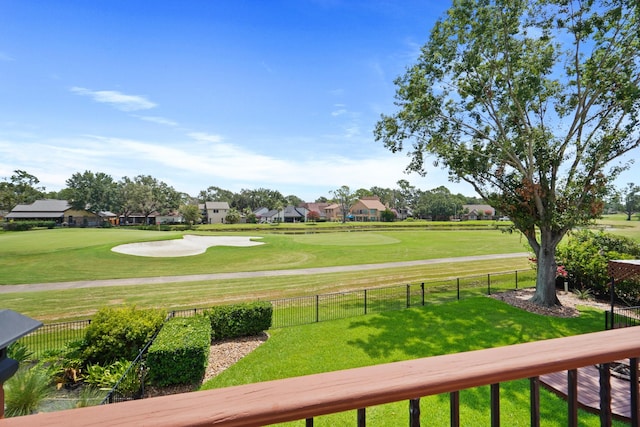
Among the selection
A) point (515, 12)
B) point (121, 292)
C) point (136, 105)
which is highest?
point (515, 12)

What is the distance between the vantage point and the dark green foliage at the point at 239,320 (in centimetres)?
1080

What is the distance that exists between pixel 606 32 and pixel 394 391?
52.3 feet

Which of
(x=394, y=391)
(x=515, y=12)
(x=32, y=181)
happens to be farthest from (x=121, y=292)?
(x=32, y=181)

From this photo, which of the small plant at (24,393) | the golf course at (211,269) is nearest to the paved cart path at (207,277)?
the golf course at (211,269)

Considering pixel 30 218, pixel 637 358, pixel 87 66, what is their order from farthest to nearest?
1. pixel 30 218
2. pixel 87 66
3. pixel 637 358

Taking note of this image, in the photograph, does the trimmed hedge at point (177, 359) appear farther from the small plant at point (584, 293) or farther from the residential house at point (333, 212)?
the residential house at point (333, 212)

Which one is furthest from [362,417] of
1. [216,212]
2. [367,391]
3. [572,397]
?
[216,212]

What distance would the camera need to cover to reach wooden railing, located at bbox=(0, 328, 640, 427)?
0.97 metres

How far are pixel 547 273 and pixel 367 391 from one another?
1582 centimetres

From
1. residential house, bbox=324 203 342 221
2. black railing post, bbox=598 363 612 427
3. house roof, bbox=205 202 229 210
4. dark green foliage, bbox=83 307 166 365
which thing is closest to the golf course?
dark green foliage, bbox=83 307 166 365

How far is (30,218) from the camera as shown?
63.0 metres

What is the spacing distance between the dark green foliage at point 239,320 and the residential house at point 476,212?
90716 mm

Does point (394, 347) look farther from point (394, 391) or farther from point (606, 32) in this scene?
point (606, 32)

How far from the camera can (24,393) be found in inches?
249
